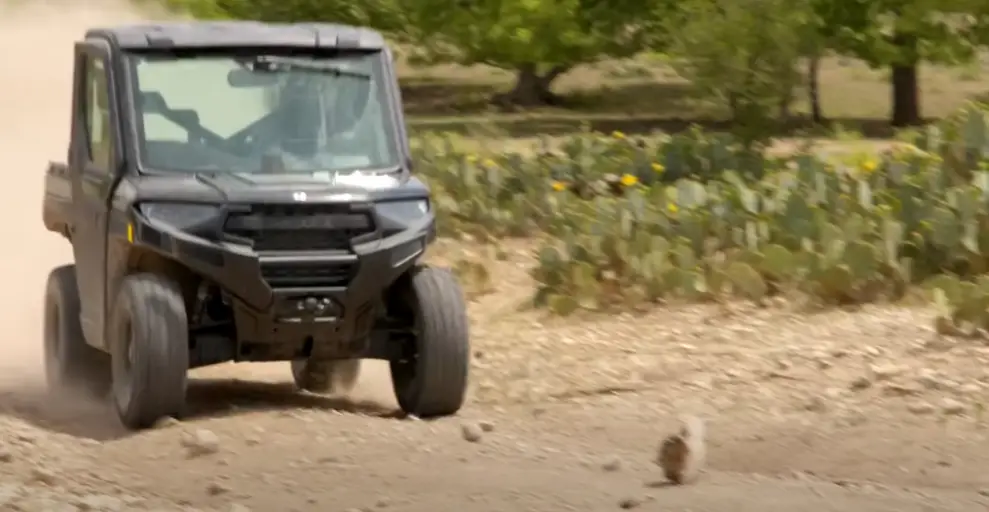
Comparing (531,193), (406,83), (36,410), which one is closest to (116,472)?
(36,410)

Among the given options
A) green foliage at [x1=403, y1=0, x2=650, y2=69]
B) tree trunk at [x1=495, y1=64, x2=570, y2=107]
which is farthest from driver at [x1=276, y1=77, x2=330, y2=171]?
tree trunk at [x1=495, y1=64, x2=570, y2=107]

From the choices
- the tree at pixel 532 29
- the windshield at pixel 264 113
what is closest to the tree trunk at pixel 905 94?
the tree at pixel 532 29

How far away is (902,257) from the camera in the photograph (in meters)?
10.5

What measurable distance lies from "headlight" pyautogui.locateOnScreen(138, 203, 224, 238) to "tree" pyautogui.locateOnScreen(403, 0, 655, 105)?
1907 cm

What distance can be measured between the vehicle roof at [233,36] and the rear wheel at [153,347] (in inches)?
40.7

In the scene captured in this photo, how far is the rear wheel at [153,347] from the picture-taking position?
773cm

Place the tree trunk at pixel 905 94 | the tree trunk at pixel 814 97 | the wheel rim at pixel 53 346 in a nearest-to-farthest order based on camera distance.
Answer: the wheel rim at pixel 53 346 → the tree trunk at pixel 814 97 → the tree trunk at pixel 905 94

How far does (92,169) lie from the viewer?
8594 millimetres

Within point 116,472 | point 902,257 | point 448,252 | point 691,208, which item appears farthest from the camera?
point 448,252

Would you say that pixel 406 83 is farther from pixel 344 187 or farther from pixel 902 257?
pixel 344 187

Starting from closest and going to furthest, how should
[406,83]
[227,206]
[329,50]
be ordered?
[227,206] < [329,50] < [406,83]

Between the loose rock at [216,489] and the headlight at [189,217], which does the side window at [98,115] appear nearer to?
the headlight at [189,217]

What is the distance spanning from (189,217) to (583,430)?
1.90 meters

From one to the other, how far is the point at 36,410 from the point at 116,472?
1.87 m
